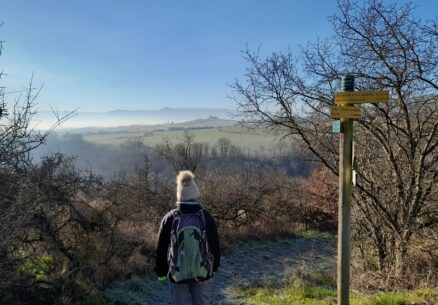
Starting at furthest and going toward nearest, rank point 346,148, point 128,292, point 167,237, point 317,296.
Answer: point 128,292 → point 317,296 → point 346,148 → point 167,237

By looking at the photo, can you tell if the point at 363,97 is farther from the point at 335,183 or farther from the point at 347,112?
the point at 335,183

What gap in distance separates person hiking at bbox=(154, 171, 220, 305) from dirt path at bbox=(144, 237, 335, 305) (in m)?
5.11

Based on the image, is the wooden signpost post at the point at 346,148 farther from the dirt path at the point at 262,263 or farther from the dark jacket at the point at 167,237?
the dirt path at the point at 262,263

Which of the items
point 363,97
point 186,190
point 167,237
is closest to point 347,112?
point 363,97

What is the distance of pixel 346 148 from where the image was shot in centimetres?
486

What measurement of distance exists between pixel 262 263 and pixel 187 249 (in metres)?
11.4

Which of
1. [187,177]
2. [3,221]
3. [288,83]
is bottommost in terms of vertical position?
[3,221]

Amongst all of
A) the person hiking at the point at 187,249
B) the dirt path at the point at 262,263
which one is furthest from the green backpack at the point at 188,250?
the dirt path at the point at 262,263

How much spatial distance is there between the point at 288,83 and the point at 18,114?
551cm

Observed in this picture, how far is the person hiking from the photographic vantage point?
4.59 m

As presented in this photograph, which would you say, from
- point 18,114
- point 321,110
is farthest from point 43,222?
point 321,110

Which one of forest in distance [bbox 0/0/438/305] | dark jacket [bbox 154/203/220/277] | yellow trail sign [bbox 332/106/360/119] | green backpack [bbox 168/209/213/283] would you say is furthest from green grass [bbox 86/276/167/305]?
yellow trail sign [bbox 332/106/360/119]

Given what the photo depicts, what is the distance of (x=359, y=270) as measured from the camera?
960cm

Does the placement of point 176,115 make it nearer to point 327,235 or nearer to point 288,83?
point 327,235
